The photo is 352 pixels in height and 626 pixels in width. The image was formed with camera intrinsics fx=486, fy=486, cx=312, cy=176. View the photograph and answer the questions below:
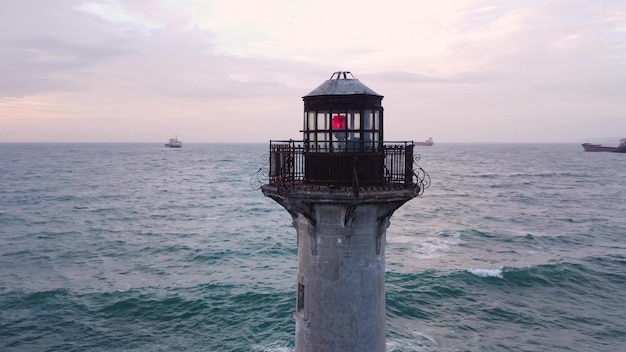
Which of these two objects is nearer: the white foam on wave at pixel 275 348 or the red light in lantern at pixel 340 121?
the red light in lantern at pixel 340 121

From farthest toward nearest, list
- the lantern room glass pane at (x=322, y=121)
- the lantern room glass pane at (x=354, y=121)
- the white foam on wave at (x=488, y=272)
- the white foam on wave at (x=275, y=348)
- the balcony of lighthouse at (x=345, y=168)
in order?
the white foam on wave at (x=488, y=272), the white foam on wave at (x=275, y=348), the lantern room glass pane at (x=322, y=121), the lantern room glass pane at (x=354, y=121), the balcony of lighthouse at (x=345, y=168)

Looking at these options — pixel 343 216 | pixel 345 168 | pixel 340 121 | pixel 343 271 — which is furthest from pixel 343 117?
pixel 343 271

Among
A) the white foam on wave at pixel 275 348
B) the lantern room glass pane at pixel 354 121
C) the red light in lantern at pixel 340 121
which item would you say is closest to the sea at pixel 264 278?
the white foam on wave at pixel 275 348

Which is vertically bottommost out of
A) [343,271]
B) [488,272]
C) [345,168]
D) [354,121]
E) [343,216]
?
[488,272]

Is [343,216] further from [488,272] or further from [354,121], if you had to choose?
[488,272]

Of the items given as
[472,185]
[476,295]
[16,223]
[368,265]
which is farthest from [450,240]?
[472,185]

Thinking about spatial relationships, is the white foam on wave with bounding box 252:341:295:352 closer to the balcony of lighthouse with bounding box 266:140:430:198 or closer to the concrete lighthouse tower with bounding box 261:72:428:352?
the concrete lighthouse tower with bounding box 261:72:428:352

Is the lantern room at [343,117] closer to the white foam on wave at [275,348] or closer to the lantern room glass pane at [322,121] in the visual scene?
the lantern room glass pane at [322,121]
